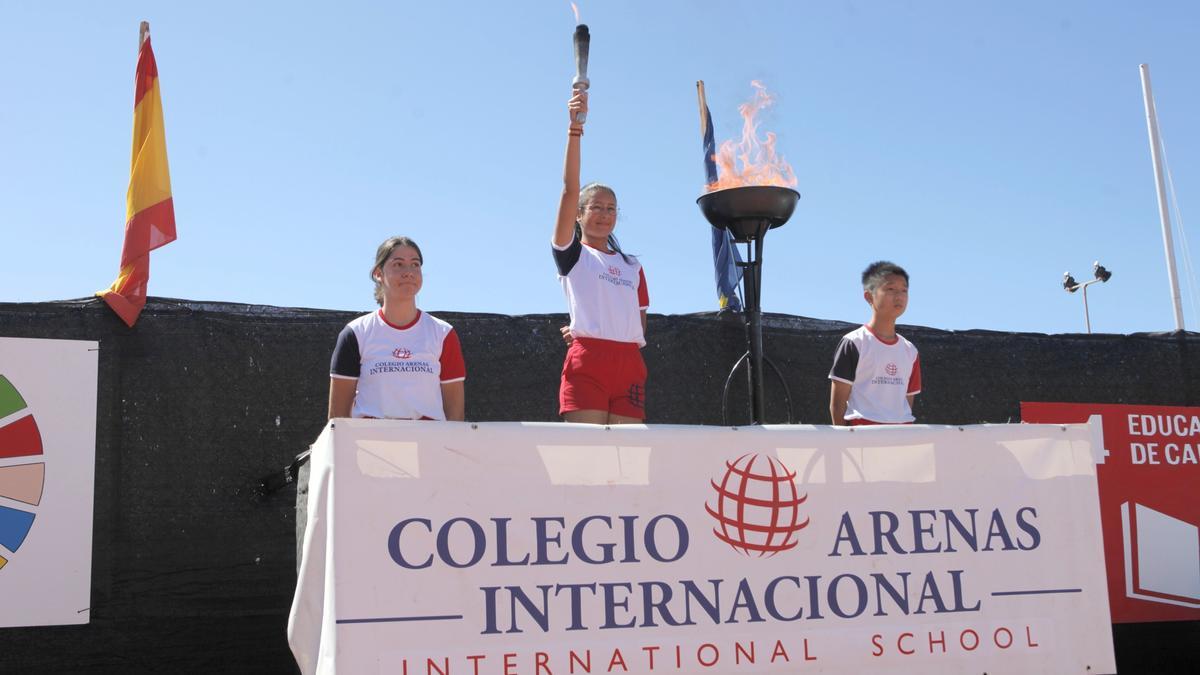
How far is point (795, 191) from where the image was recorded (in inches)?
184

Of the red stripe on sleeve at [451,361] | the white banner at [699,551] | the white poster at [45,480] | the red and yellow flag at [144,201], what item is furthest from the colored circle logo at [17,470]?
the red stripe on sleeve at [451,361]

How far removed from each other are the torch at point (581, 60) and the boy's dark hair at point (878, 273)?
5.41 ft

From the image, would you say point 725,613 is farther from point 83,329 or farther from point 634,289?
point 83,329

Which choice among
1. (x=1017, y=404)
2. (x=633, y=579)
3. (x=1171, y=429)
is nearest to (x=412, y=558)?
(x=633, y=579)

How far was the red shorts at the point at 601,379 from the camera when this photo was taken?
12.9ft

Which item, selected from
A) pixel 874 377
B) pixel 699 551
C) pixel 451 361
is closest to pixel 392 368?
pixel 451 361

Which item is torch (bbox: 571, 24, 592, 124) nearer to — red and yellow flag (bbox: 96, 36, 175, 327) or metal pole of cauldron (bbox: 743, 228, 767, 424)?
metal pole of cauldron (bbox: 743, 228, 767, 424)

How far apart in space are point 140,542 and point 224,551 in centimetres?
32

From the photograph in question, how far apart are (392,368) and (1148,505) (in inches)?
155

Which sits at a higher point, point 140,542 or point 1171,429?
point 1171,429

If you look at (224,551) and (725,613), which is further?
(224,551)

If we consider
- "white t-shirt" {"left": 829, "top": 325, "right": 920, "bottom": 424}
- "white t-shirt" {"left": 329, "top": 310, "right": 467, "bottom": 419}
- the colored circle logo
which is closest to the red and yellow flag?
the colored circle logo

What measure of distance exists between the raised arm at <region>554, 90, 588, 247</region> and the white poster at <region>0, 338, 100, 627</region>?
2014mm

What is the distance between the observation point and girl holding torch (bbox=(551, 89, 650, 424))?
3.89 m
